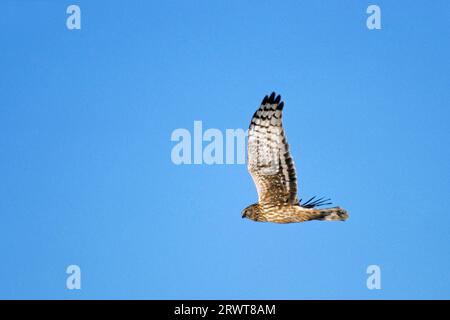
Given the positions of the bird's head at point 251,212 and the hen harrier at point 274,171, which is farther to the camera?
the bird's head at point 251,212

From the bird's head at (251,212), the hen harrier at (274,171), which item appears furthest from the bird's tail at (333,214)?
the bird's head at (251,212)

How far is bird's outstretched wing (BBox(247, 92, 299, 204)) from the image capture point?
9219 mm

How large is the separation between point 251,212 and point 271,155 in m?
0.90

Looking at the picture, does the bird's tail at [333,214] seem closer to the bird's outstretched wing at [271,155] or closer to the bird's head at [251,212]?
the bird's outstretched wing at [271,155]

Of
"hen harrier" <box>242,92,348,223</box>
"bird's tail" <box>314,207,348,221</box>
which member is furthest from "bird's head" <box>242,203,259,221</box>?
"bird's tail" <box>314,207,348,221</box>

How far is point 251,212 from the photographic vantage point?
983 cm

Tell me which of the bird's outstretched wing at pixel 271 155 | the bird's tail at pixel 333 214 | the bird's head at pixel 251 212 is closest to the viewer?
the bird's outstretched wing at pixel 271 155

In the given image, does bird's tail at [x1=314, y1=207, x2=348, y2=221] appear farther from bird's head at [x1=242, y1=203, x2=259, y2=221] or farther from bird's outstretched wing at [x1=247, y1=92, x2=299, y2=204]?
bird's head at [x1=242, y1=203, x2=259, y2=221]

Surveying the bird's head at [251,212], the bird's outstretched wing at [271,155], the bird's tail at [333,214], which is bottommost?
the bird's tail at [333,214]

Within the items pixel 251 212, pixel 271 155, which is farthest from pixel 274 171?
pixel 251 212

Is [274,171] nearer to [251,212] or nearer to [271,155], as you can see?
[271,155]

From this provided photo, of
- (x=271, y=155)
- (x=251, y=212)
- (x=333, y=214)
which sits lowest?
(x=333, y=214)

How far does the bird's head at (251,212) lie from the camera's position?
32.1ft
